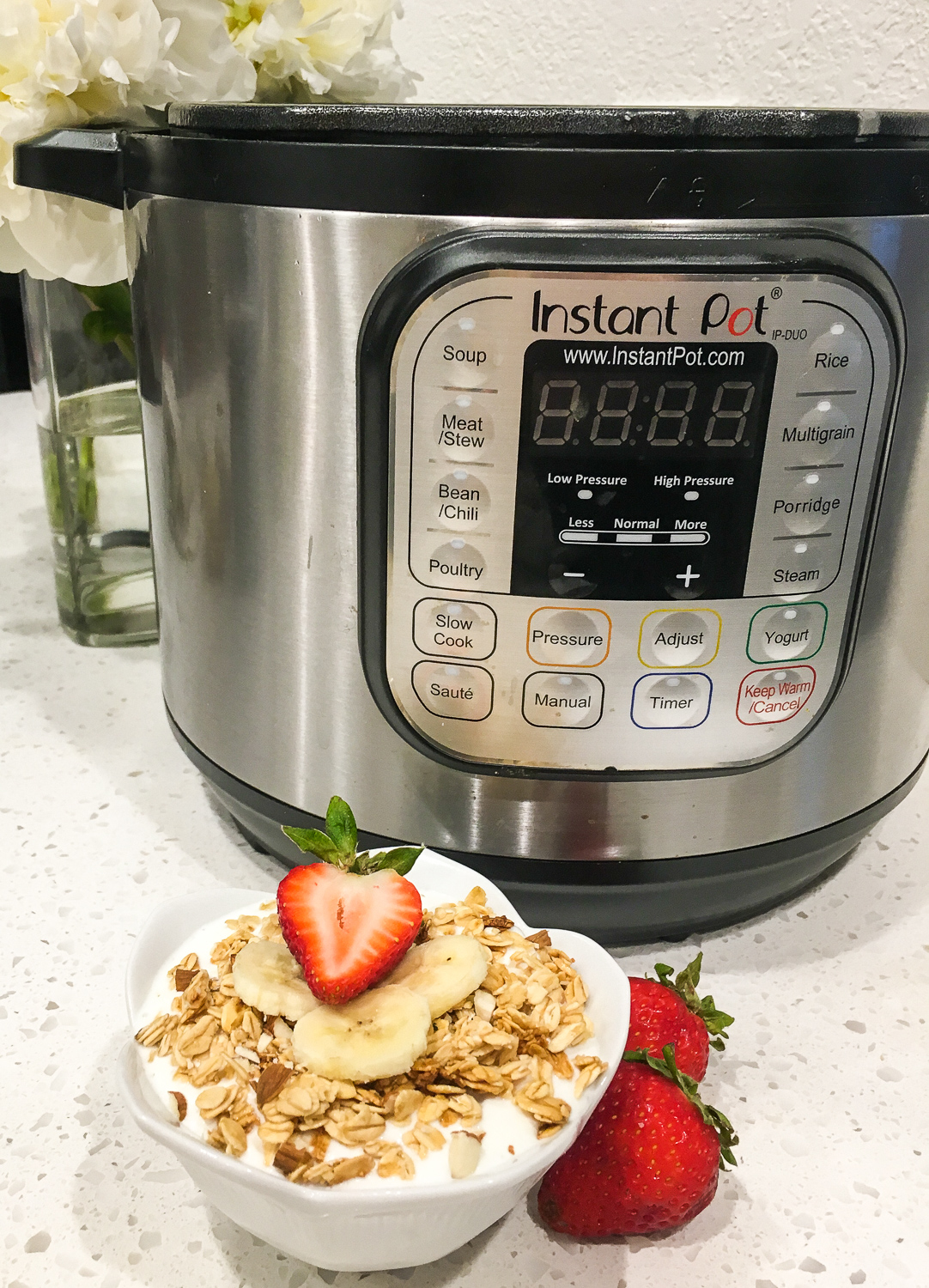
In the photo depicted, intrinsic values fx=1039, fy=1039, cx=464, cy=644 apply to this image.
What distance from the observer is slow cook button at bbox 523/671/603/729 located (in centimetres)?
42

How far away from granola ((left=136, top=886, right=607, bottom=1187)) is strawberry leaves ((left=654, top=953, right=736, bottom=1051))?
64 millimetres

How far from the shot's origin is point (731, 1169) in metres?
0.40

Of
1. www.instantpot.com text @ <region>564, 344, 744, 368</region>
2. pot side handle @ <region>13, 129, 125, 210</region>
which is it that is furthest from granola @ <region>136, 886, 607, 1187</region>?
pot side handle @ <region>13, 129, 125, 210</region>

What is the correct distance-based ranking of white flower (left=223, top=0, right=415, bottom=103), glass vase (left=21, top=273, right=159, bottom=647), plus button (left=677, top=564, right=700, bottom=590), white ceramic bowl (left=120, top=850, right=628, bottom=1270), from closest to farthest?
white ceramic bowl (left=120, top=850, right=628, bottom=1270), plus button (left=677, top=564, right=700, bottom=590), white flower (left=223, top=0, right=415, bottom=103), glass vase (left=21, top=273, right=159, bottom=647)

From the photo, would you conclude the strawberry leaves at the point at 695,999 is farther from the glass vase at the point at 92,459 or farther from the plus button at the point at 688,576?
the glass vase at the point at 92,459

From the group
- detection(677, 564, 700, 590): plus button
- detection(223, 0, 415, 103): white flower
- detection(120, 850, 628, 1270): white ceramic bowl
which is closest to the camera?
detection(120, 850, 628, 1270): white ceramic bowl

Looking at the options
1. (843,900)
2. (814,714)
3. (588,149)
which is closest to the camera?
(588,149)

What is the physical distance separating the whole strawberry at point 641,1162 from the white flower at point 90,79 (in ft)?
1.55

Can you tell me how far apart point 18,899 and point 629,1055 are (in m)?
0.33

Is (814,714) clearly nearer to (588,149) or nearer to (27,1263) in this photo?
(588,149)

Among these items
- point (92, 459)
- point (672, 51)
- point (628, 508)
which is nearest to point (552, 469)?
point (628, 508)

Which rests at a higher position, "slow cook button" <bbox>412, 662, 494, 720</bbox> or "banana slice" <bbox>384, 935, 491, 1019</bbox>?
"slow cook button" <bbox>412, 662, 494, 720</bbox>

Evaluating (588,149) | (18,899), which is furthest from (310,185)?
(18,899)

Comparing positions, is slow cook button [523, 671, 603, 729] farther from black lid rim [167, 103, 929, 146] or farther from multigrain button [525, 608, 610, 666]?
black lid rim [167, 103, 929, 146]
